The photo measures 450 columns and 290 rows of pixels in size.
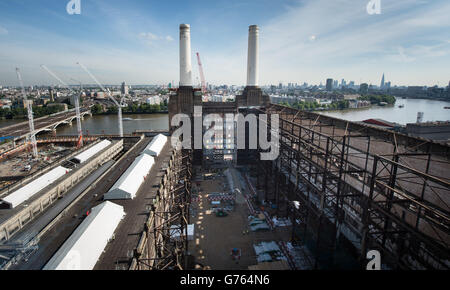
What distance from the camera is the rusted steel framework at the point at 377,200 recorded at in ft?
28.8

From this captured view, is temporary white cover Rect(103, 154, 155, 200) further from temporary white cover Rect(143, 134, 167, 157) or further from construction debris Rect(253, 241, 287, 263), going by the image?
construction debris Rect(253, 241, 287, 263)

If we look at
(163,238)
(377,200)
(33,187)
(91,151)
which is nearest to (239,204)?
(163,238)

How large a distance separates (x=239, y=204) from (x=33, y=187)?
16.1 metres

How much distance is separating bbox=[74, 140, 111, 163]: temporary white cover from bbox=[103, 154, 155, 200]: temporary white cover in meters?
8.93

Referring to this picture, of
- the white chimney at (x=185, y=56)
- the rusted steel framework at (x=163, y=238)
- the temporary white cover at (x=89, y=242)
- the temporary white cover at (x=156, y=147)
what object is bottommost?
the rusted steel framework at (x=163, y=238)

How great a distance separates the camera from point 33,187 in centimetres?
1625

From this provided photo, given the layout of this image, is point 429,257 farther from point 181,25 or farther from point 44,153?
point 44,153

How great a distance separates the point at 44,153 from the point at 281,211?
4113 cm

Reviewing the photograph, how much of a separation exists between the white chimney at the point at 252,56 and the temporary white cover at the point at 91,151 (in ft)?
65.8

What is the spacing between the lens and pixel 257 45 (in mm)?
27078

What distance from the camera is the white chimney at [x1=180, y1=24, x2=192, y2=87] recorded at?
2544 cm

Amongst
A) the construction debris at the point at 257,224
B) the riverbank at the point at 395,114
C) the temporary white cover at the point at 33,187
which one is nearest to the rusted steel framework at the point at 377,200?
the construction debris at the point at 257,224

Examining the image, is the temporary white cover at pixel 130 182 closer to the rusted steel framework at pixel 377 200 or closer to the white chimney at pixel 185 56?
the rusted steel framework at pixel 377 200
